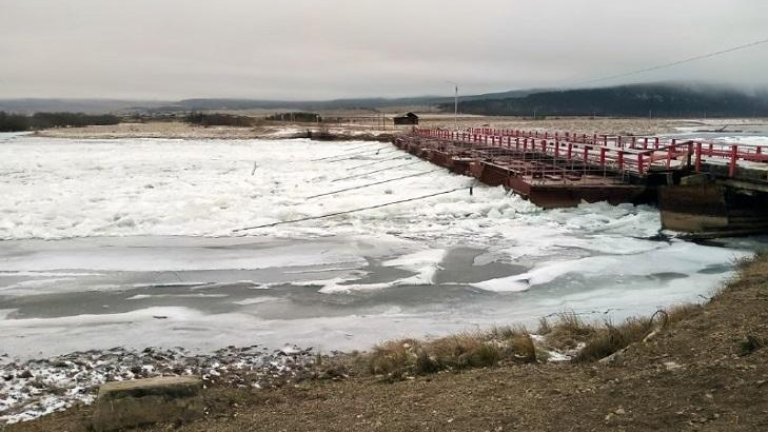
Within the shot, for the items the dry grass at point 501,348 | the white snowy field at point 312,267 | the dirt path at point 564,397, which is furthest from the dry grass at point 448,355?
the white snowy field at point 312,267

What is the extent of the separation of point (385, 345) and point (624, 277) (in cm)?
558

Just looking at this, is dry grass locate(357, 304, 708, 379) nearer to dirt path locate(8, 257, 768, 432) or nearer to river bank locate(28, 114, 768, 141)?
dirt path locate(8, 257, 768, 432)

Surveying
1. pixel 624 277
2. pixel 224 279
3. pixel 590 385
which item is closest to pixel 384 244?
pixel 224 279

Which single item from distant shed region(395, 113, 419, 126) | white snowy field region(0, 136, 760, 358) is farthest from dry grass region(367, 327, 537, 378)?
distant shed region(395, 113, 419, 126)

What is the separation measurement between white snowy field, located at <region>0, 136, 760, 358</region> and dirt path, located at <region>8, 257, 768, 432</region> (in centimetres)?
213

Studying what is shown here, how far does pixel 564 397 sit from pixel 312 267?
26.5ft

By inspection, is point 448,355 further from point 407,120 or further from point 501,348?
point 407,120

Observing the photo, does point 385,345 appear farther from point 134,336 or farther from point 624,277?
point 624,277

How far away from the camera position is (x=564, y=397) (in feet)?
16.7

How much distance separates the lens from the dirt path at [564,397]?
448cm

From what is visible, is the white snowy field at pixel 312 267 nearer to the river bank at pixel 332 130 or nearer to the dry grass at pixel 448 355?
the dry grass at pixel 448 355

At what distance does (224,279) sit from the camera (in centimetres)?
1172

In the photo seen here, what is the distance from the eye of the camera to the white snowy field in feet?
29.4

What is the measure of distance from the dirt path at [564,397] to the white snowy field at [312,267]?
213 cm
